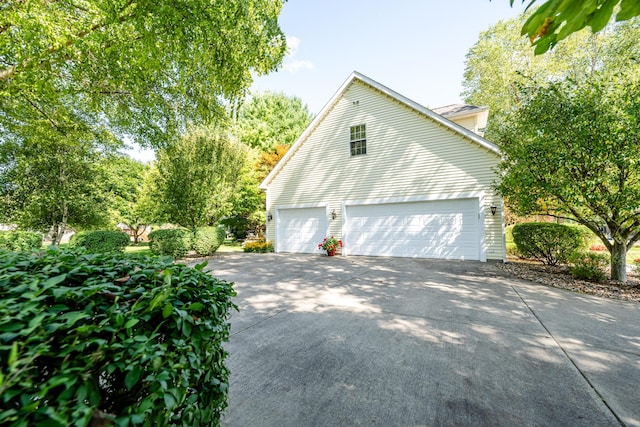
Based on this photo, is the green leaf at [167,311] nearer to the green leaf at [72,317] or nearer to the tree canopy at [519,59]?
the green leaf at [72,317]

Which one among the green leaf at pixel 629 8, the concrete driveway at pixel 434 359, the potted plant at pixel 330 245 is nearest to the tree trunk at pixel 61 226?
the potted plant at pixel 330 245

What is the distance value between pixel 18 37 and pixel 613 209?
11716 millimetres

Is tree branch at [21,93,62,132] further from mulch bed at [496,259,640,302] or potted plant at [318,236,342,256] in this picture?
mulch bed at [496,259,640,302]

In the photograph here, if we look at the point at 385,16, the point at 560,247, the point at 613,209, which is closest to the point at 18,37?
the point at 385,16

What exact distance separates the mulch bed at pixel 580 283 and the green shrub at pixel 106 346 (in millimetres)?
6722

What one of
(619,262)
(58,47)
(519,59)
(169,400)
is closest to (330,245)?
(619,262)

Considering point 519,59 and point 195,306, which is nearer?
point 195,306

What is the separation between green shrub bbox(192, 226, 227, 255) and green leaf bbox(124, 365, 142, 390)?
10.9m

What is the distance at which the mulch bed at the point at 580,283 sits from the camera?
4.84 metres

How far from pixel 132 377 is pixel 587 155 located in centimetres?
751

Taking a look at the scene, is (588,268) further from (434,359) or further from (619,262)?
(434,359)

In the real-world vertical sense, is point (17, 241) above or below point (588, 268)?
above

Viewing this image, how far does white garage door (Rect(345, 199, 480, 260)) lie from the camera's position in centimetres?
893

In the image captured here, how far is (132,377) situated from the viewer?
2.82 feet
